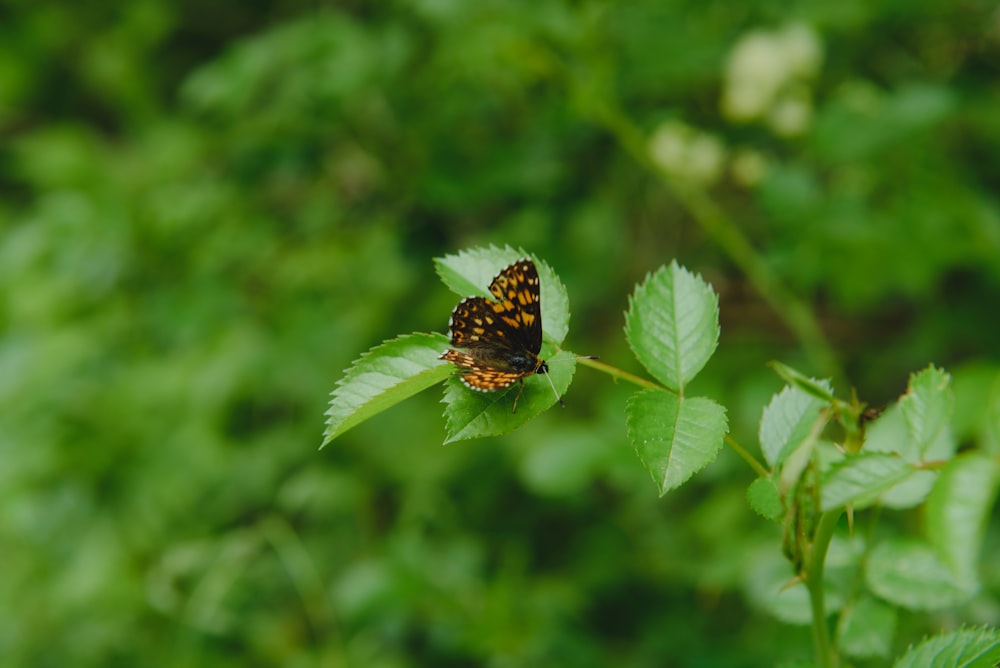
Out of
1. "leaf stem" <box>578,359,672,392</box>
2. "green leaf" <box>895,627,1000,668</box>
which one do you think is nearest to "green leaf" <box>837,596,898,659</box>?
"green leaf" <box>895,627,1000,668</box>

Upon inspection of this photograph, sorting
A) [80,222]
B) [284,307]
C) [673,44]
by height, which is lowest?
[284,307]

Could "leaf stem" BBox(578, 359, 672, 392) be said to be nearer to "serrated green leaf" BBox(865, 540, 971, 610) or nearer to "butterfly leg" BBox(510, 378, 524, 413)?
"butterfly leg" BBox(510, 378, 524, 413)

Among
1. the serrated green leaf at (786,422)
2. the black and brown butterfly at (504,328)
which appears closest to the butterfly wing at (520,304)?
the black and brown butterfly at (504,328)

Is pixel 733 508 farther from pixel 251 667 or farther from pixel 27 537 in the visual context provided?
pixel 27 537

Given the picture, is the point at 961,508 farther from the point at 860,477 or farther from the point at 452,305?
the point at 452,305

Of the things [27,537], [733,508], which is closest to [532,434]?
[733,508]
